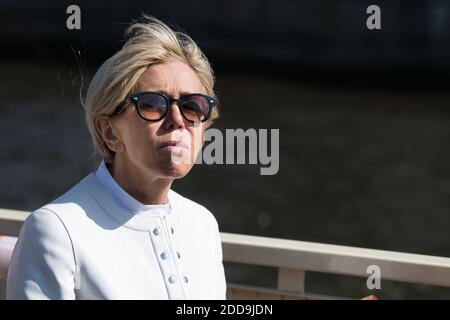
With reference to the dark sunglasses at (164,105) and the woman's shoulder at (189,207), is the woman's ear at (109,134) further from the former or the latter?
the woman's shoulder at (189,207)

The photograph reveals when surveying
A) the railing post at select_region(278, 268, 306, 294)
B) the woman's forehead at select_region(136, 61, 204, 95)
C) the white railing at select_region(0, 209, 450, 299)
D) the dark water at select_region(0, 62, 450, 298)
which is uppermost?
the woman's forehead at select_region(136, 61, 204, 95)

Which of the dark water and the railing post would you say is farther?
the dark water

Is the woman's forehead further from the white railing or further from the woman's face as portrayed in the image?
the white railing

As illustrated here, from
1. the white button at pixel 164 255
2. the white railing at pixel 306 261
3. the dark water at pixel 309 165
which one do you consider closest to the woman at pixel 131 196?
the white button at pixel 164 255

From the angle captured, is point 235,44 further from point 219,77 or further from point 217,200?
point 217,200

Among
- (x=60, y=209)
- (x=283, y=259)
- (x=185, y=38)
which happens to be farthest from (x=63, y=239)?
(x=283, y=259)

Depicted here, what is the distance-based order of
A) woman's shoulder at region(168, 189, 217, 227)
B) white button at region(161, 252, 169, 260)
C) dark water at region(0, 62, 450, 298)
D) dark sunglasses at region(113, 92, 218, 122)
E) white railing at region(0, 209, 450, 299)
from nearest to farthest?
dark sunglasses at region(113, 92, 218, 122), white button at region(161, 252, 169, 260), woman's shoulder at region(168, 189, 217, 227), white railing at region(0, 209, 450, 299), dark water at region(0, 62, 450, 298)

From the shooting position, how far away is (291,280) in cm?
287

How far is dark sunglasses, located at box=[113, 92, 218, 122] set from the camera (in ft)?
5.27

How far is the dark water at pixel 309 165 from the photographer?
12.0m

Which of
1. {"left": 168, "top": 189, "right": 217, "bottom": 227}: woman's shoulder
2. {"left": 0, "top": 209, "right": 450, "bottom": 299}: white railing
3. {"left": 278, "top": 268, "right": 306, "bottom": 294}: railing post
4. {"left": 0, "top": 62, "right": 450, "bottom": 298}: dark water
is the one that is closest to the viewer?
{"left": 168, "top": 189, "right": 217, "bottom": 227}: woman's shoulder

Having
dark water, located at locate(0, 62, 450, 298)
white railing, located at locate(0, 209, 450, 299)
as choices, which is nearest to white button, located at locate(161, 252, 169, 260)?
white railing, located at locate(0, 209, 450, 299)

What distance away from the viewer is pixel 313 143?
17.4m

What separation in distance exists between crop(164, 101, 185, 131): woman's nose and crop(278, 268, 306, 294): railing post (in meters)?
1.34
